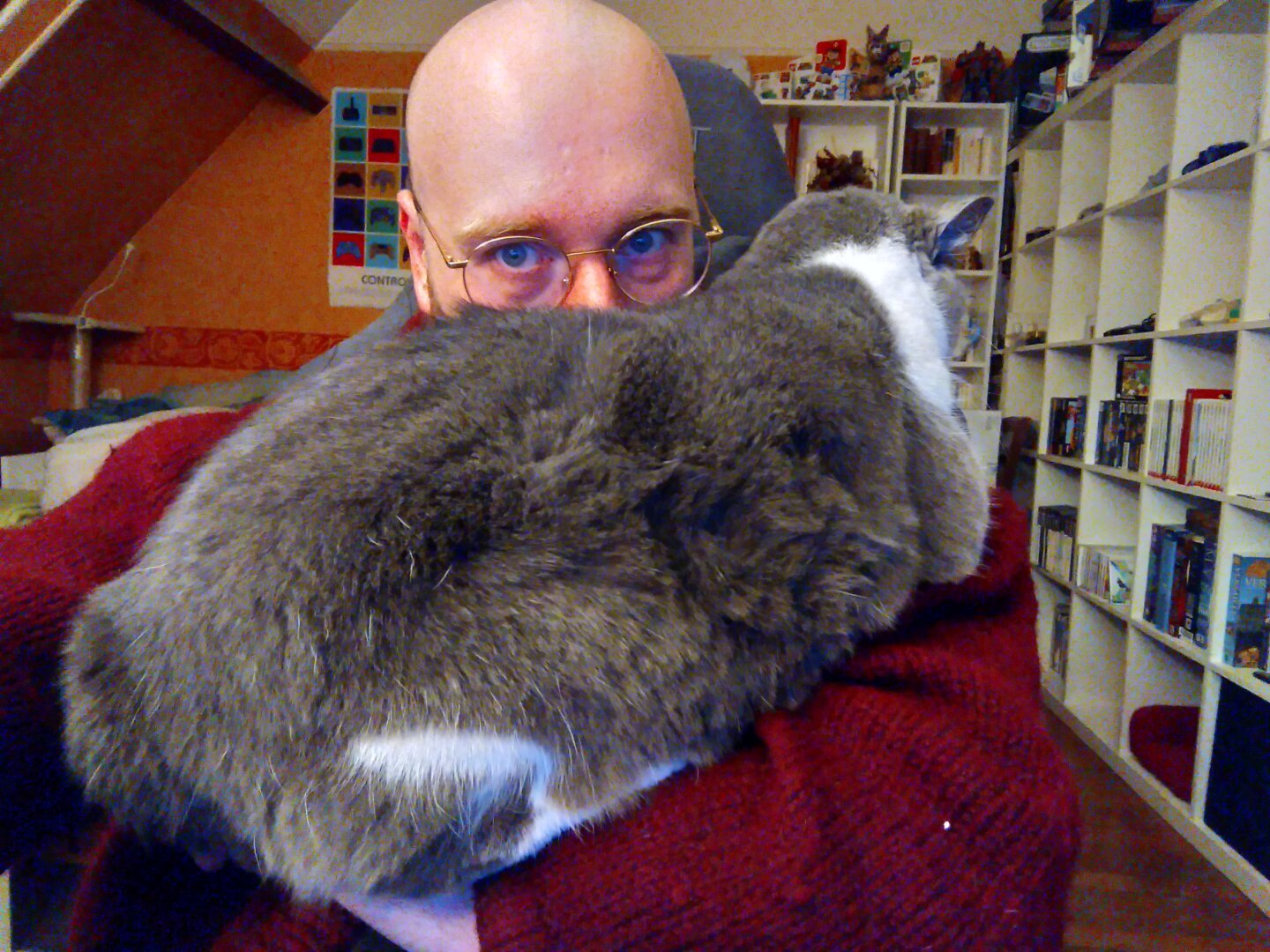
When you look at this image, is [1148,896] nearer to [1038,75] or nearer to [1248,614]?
[1248,614]

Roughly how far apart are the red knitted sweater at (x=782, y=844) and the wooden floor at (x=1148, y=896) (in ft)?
4.69

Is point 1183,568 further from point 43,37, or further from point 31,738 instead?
point 43,37

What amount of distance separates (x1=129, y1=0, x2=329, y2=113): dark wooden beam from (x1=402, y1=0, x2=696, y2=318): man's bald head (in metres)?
2.26

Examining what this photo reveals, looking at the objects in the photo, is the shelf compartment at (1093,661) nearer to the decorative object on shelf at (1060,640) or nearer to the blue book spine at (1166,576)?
the decorative object on shelf at (1060,640)

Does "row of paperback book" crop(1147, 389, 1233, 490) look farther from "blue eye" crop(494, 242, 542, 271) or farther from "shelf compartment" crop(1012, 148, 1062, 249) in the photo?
"blue eye" crop(494, 242, 542, 271)

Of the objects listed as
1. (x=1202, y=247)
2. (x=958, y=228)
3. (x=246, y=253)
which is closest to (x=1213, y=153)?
(x=1202, y=247)

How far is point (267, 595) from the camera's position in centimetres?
43

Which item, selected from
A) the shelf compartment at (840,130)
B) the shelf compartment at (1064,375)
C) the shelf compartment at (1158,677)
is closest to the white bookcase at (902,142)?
the shelf compartment at (840,130)

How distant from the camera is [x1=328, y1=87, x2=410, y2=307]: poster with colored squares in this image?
11.2 ft

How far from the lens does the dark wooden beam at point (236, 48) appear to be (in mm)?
2438

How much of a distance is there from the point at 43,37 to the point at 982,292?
3438 mm

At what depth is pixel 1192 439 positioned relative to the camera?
7.29 ft

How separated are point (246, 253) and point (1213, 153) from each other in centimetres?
359

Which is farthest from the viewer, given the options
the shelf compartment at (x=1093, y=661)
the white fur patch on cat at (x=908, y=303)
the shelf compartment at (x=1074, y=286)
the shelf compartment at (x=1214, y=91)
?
the shelf compartment at (x=1074, y=286)
